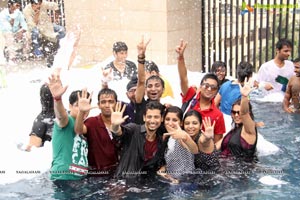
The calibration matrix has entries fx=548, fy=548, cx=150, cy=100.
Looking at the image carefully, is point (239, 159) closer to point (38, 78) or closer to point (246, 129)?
point (246, 129)

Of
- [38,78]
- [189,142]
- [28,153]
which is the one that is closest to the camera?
[189,142]

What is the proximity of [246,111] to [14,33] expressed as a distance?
7.36 m

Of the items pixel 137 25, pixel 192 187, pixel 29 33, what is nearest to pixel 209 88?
pixel 192 187

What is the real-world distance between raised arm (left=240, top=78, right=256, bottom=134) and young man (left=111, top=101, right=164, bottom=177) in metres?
0.79

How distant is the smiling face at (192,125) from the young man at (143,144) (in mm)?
258

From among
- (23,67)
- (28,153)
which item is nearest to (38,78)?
(23,67)

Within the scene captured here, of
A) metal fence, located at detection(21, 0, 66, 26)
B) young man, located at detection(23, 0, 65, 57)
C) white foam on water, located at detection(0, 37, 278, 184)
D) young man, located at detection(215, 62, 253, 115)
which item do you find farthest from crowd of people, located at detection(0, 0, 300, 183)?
metal fence, located at detection(21, 0, 66, 26)

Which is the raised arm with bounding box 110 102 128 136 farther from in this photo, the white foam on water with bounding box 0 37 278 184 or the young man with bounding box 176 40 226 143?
the white foam on water with bounding box 0 37 278 184

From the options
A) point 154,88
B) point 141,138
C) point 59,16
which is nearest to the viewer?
point 141,138

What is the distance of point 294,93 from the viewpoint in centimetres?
798

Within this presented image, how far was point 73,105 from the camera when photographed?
17.5ft

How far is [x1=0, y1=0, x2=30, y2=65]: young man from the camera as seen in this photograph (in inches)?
449

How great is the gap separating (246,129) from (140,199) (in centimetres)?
129

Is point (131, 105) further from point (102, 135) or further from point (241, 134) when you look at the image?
point (241, 134)
